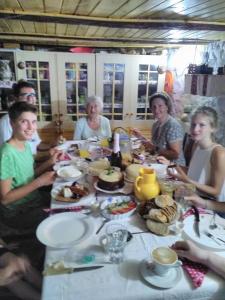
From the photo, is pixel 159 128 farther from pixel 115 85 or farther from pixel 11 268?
pixel 11 268

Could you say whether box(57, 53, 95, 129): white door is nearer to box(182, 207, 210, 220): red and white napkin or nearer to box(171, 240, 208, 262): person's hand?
box(182, 207, 210, 220): red and white napkin

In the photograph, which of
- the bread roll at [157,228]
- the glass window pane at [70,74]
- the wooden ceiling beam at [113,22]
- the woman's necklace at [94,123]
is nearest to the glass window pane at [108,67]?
the glass window pane at [70,74]

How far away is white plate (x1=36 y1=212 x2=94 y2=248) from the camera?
882mm

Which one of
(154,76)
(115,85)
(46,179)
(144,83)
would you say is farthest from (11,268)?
(154,76)

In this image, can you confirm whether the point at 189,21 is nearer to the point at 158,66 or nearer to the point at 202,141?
the point at 202,141

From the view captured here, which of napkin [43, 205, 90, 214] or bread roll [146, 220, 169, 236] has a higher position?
bread roll [146, 220, 169, 236]

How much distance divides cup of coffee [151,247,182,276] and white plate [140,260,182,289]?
1 cm

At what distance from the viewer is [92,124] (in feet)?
8.50

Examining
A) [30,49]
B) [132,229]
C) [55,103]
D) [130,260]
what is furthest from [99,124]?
[130,260]

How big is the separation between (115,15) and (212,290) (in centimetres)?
188

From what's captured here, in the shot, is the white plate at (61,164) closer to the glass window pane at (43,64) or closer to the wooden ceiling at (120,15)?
the wooden ceiling at (120,15)

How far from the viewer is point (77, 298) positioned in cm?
68

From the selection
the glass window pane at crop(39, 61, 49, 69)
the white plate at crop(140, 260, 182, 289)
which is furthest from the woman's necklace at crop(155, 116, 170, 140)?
the glass window pane at crop(39, 61, 49, 69)

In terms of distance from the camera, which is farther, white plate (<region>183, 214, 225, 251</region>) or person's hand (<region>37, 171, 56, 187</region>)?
person's hand (<region>37, 171, 56, 187</region>)
